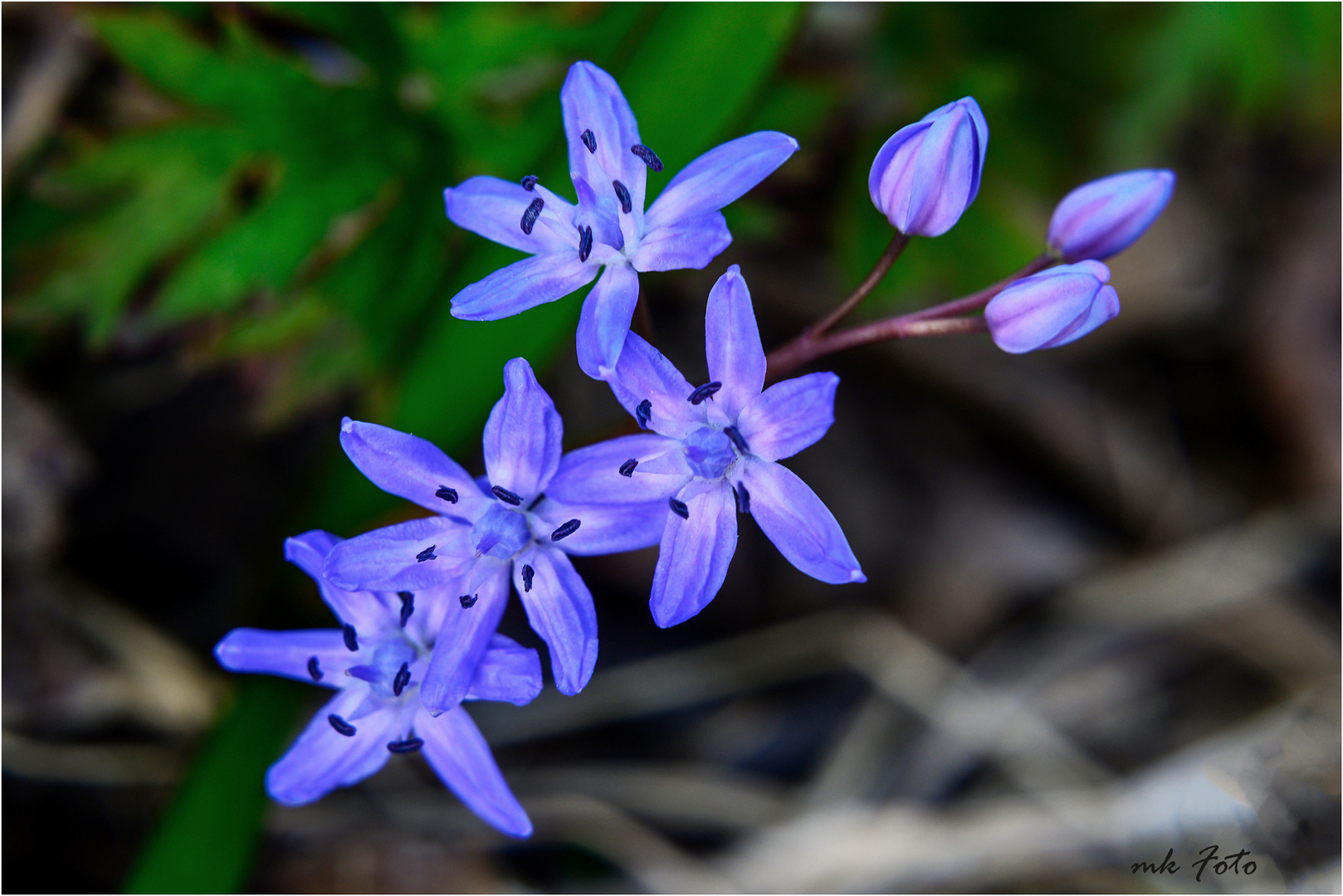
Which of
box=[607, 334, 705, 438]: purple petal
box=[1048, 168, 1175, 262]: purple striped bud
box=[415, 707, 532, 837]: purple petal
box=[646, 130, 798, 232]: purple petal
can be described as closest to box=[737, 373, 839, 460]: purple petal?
box=[607, 334, 705, 438]: purple petal

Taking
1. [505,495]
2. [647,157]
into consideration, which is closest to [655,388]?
→ [505,495]

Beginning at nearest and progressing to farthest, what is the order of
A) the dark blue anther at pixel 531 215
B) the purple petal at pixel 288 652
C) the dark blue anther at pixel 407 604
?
the dark blue anther at pixel 531 215 < the dark blue anther at pixel 407 604 < the purple petal at pixel 288 652

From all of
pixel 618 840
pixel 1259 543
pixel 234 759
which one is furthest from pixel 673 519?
pixel 1259 543

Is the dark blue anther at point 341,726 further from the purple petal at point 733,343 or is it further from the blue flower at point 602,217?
the purple petal at point 733,343

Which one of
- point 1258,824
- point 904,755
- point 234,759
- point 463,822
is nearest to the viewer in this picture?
point 234,759

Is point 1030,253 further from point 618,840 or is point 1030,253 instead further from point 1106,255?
point 618,840

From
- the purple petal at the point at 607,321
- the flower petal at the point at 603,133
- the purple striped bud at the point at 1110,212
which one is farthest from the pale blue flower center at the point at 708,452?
the purple striped bud at the point at 1110,212

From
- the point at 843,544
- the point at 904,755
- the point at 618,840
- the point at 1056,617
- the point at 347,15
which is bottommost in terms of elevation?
the point at 843,544

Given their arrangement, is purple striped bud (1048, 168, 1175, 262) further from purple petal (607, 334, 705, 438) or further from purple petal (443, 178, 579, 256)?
purple petal (443, 178, 579, 256)
